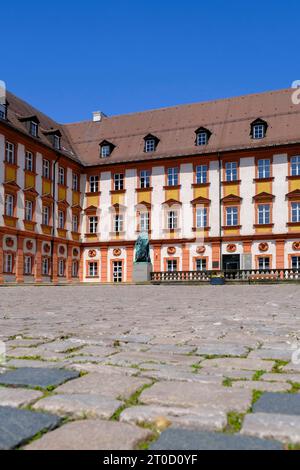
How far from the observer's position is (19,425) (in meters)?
2.21

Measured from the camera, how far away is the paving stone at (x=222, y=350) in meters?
4.21

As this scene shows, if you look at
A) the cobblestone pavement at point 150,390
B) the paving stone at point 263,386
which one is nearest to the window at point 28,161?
the cobblestone pavement at point 150,390

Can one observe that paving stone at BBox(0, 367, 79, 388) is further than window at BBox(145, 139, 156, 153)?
No

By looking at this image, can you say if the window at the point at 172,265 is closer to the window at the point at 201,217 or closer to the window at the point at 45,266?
the window at the point at 201,217

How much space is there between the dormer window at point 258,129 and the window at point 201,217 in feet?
22.2

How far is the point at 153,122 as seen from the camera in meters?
44.7

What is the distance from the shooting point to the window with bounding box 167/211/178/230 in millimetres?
39594

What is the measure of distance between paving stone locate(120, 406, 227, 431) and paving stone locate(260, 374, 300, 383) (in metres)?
0.90

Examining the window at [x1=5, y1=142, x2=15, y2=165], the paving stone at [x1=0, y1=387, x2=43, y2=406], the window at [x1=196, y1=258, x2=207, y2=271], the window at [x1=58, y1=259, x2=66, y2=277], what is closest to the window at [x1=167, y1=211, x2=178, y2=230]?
the window at [x1=196, y1=258, x2=207, y2=271]

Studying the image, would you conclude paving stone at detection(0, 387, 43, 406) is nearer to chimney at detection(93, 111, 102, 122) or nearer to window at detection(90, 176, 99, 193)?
window at detection(90, 176, 99, 193)

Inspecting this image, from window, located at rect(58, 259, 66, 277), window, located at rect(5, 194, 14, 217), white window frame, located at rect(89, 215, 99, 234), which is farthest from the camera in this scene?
white window frame, located at rect(89, 215, 99, 234)
